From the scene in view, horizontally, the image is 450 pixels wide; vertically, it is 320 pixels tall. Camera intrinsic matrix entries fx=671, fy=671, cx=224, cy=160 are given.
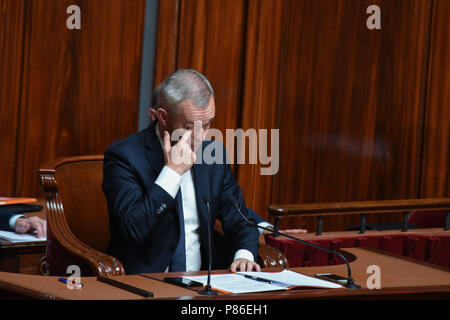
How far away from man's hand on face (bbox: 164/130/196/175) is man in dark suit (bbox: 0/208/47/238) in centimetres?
71

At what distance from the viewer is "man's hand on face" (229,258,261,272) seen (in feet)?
7.18

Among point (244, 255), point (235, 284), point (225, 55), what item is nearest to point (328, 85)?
point (225, 55)

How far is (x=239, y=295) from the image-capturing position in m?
1.74

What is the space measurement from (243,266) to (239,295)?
18.1 inches

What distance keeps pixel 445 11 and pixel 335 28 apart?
3.05ft

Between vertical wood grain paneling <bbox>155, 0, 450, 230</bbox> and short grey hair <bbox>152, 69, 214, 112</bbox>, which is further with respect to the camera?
vertical wood grain paneling <bbox>155, 0, 450, 230</bbox>

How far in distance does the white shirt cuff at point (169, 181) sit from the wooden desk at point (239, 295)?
1.17 feet

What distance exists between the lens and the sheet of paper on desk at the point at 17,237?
257cm

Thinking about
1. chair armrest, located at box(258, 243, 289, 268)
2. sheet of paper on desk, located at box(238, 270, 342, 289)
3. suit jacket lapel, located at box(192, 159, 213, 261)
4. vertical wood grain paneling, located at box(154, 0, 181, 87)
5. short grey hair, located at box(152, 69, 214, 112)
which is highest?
vertical wood grain paneling, located at box(154, 0, 181, 87)

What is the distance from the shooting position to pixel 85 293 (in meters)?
1.71

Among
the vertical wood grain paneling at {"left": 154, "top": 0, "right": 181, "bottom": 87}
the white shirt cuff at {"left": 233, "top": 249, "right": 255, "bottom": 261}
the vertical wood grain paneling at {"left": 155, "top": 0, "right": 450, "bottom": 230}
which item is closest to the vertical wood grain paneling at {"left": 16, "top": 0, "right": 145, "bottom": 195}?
the vertical wood grain paneling at {"left": 154, "top": 0, "right": 181, "bottom": 87}

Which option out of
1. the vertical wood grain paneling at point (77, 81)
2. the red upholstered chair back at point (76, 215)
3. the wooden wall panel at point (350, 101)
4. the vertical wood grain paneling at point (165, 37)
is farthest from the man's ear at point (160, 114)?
the wooden wall panel at point (350, 101)

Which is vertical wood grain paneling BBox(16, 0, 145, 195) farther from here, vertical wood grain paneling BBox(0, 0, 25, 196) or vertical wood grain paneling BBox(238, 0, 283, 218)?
vertical wood grain paneling BBox(238, 0, 283, 218)
